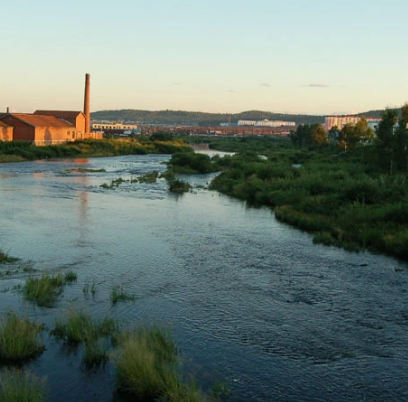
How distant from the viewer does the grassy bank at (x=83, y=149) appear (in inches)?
2160

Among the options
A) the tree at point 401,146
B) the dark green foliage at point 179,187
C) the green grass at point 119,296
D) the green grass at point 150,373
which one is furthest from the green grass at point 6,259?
the tree at point 401,146

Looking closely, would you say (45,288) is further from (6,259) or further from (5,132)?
(5,132)

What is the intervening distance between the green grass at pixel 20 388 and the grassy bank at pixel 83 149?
46.4 meters

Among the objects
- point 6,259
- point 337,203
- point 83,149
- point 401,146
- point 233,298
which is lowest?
point 233,298

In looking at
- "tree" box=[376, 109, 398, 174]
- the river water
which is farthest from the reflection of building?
the river water

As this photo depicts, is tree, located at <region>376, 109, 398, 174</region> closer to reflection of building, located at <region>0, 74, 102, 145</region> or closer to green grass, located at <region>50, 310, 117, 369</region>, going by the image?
green grass, located at <region>50, 310, 117, 369</region>

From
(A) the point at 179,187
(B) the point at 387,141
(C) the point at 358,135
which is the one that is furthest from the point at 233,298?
(C) the point at 358,135

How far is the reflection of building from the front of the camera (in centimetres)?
6353

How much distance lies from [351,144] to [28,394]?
1969 inches

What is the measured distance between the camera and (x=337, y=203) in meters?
24.2

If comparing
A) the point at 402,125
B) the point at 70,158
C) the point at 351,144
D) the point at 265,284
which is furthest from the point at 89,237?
the point at 70,158

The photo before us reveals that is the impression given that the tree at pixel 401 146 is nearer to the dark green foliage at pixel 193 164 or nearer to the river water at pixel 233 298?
the river water at pixel 233 298

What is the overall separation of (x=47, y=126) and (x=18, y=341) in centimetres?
6111

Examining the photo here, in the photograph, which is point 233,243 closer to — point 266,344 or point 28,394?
point 266,344
